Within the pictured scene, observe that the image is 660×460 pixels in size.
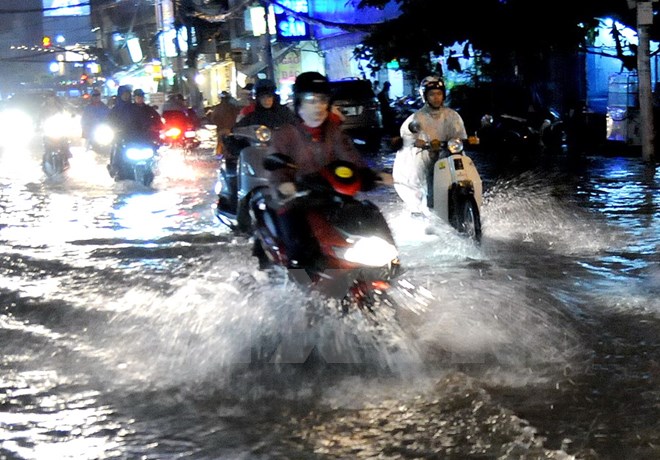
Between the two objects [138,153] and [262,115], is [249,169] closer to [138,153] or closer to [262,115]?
[262,115]

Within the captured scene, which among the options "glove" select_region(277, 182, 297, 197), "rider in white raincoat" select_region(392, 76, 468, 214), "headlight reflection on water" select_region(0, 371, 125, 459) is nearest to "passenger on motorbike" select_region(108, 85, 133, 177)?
"rider in white raincoat" select_region(392, 76, 468, 214)

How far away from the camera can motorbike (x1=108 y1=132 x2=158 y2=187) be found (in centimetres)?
1667

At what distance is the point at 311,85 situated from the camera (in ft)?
22.4

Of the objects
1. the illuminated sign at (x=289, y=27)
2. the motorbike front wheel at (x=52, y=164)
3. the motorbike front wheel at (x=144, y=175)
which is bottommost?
the motorbike front wheel at (x=144, y=175)

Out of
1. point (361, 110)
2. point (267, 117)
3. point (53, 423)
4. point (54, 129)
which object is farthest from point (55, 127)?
point (53, 423)

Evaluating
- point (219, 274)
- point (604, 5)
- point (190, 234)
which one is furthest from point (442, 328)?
point (604, 5)

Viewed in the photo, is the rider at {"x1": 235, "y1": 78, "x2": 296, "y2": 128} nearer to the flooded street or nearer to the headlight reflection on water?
the flooded street

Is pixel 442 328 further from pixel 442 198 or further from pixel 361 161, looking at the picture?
pixel 442 198

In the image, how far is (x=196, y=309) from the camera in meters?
7.55

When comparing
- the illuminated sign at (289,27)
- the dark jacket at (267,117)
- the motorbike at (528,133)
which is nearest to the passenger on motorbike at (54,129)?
the motorbike at (528,133)

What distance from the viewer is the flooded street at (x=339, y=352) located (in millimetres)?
4766

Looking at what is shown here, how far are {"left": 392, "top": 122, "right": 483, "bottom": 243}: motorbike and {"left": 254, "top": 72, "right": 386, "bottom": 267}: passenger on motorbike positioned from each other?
301 centimetres

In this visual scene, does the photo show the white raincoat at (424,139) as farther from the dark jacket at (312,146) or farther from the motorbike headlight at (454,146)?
the dark jacket at (312,146)

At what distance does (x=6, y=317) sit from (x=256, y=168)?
2.70 meters
